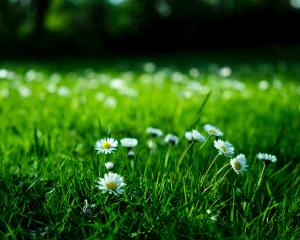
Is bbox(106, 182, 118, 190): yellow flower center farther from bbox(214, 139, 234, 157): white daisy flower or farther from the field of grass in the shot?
bbox(214, 139, 234, 157): white daisy flower

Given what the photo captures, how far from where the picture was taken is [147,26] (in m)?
16.9

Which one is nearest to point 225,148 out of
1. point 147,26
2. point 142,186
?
point 142,186

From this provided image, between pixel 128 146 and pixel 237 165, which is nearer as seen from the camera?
pixel 237 165

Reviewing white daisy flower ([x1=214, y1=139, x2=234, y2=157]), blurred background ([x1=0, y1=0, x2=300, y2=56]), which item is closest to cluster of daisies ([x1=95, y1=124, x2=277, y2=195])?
white daisy flower ([x1=214, y1=139, x2=234, y2=157])

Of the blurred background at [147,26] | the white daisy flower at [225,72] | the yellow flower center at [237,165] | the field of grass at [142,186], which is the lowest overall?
the field of grass at [142,186]

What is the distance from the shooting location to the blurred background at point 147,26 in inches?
585

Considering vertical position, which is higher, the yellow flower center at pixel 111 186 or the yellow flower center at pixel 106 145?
the yellow flower center at pixel 106 145

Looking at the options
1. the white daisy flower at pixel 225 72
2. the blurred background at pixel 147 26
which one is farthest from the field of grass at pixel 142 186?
the blurred background at pixel 147 26

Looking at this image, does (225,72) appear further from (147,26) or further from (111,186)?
(147,26)

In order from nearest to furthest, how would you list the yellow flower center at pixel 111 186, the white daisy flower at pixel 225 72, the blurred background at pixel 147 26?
the yellow flower center at pixel 111 186 < the white daisy flower at pixel 225 72 < the blurred background at pixel 147 26

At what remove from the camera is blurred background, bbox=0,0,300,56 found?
1486 centimetres

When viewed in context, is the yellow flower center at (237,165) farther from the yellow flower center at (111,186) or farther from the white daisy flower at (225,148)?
the yellow flower center at (111,186)

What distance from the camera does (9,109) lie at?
10.7 ft

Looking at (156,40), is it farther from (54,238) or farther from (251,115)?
(54,238)
